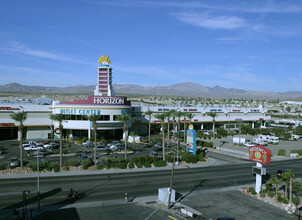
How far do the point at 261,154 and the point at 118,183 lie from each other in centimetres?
2020

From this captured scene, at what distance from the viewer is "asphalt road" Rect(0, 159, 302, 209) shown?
107ft

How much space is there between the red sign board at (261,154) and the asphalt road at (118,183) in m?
5.27

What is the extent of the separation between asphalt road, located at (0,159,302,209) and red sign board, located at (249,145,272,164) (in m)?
5.27

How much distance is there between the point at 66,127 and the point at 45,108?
341 inches

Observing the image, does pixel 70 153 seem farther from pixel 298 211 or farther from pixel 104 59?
pixel 298 211

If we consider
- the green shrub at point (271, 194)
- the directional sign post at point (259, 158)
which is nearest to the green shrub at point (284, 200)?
the green shrub at point (271, 194)

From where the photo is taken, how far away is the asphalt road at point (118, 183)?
3275 cm

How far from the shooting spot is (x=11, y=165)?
148 ft

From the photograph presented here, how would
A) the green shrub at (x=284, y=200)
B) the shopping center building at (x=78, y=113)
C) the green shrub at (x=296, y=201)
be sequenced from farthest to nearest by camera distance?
1. the shopping center building at (x=78, y=113)
2. the green shrub at (x=284, y=200)
3. the green shrub at (x=296, y=201)

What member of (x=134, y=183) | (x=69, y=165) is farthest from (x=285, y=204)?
(x=69, y=165)

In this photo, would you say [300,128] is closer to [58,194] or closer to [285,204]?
[285,204]

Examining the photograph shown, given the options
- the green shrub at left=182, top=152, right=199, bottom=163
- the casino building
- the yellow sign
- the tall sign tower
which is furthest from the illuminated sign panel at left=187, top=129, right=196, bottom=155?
the yellow sign

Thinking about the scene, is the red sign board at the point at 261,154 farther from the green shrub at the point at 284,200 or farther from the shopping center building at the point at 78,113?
the shopping center building at the point at 78,113

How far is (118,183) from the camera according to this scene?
127ft
